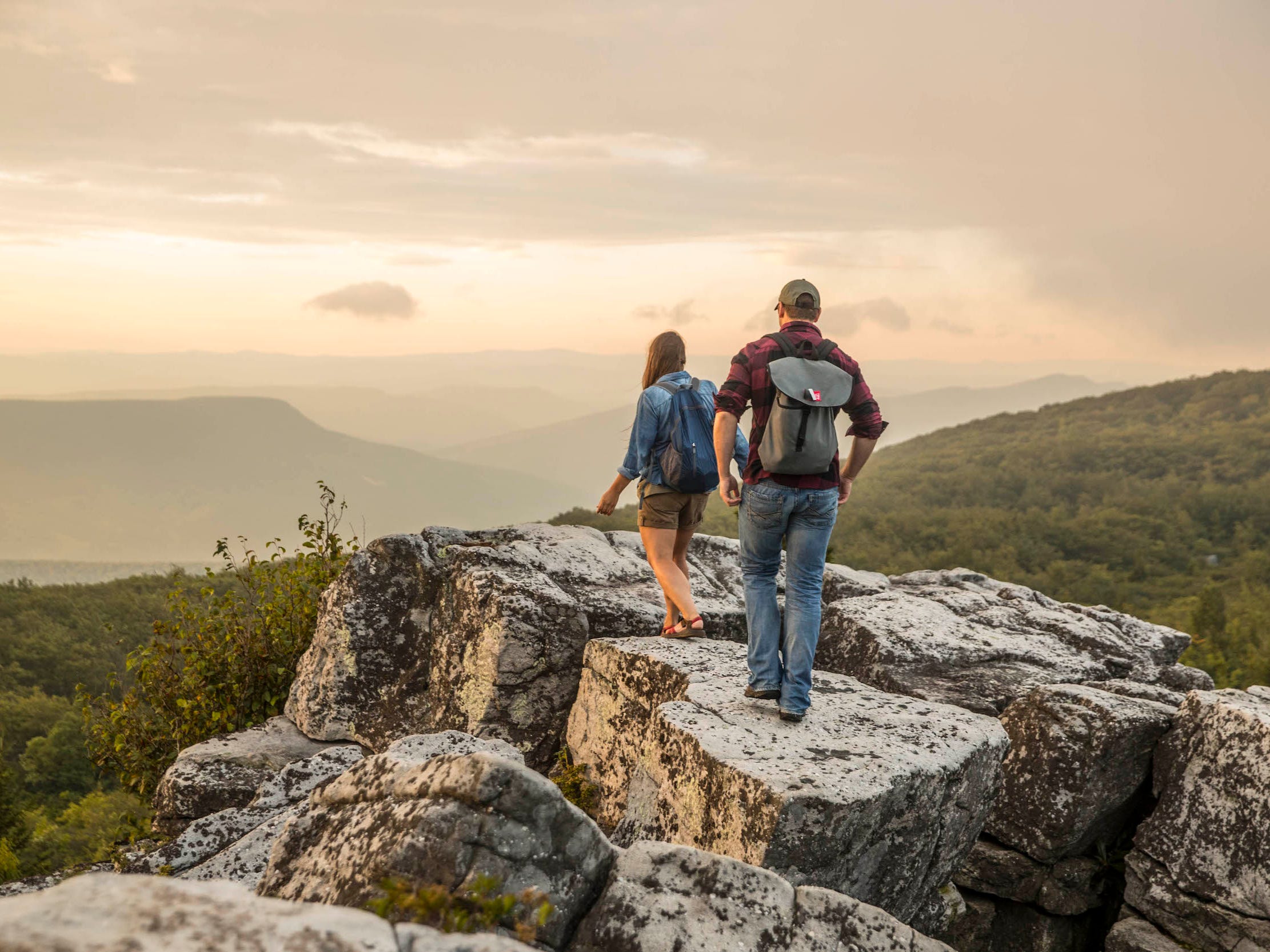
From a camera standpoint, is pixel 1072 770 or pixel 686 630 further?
pixel 686 630

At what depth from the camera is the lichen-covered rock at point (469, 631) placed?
9.15m

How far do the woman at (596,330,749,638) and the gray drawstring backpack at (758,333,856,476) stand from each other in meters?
1.92

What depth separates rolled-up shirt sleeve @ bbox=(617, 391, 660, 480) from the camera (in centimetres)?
827

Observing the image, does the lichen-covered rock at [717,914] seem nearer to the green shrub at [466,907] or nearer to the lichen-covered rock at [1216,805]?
the green shrub at [466,907]

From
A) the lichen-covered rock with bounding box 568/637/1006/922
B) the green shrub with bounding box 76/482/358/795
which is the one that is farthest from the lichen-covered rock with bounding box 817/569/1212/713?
the green shrub with bounding box 76/482/358/795

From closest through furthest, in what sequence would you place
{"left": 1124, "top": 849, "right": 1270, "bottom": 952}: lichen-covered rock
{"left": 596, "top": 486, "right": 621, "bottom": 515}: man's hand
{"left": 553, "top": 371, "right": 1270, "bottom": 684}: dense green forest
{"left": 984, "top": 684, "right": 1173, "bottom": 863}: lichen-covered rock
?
{"left": 1124, "top": 849, "right": 1270, "bottom": 952}: lichen-covered rock → {"left": 984, "top": 684, "right": 1173, "bottom": 863}: lichen-covered rock → {"left": 596, "top": 486, "right": 621, "bottom": 515}: man's hand → {"left": 553, "top": 371, "right": 1270, "bottom": 684}: dense green forest

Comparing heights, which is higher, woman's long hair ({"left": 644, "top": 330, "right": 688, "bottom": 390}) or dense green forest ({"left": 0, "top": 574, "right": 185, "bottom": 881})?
woman's long hair ({"left": 644, "top": 330, "right": 688, "bottom": 390})

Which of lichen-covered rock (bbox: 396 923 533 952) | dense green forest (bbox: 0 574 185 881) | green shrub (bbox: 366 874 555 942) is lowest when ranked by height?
dense green forest (bbox: 0 574 185 881)

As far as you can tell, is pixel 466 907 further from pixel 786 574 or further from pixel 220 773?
pixel 220 773

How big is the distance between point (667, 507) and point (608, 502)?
1.83 feet

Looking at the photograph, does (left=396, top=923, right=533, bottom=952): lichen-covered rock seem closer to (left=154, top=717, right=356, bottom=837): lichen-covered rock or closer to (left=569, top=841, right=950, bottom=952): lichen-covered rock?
(left=569, top=841, right=950, bottom=952): lichen-covered rock

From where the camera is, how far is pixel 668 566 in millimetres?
8781

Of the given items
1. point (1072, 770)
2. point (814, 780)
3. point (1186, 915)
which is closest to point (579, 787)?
point (814, 780)

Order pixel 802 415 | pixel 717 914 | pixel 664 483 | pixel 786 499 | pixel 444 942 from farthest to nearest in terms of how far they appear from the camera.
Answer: pixel 664 483 → pixel 786 499 → pixel 802 415 → pixel 717 914 → pixel 444 942
